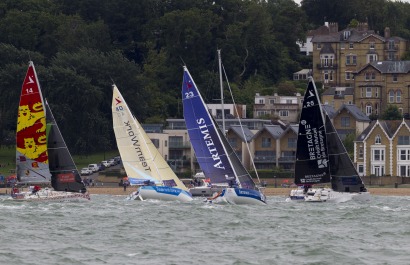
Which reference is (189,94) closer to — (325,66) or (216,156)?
(216,156)

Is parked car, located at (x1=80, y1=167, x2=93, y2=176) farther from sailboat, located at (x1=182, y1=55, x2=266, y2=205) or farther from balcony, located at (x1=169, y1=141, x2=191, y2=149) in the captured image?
sailboat, located at (x1=182, y1=55, x2=266, y2=205)

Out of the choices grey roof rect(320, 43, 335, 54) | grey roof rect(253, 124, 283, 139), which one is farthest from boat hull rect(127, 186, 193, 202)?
grey roof rect(320, 43, 335, 54)

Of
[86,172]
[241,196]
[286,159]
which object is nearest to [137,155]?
[241,196]

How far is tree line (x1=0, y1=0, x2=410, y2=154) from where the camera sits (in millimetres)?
119938

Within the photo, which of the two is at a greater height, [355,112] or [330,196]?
[355,112]

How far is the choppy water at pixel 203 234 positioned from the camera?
45.3 meters

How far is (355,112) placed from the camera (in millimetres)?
119062

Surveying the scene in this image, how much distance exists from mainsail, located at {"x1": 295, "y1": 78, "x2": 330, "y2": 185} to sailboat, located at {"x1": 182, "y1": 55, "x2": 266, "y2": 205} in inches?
210

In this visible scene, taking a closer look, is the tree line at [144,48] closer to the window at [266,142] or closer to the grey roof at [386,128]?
the window at [266,142]

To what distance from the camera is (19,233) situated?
173ft

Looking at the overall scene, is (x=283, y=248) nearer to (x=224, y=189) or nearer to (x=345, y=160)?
(x=224, y=189)

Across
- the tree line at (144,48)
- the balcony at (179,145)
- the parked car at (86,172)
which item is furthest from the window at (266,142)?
the parked car at (86,172)

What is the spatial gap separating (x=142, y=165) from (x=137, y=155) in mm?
615

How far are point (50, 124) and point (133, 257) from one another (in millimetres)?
31240
